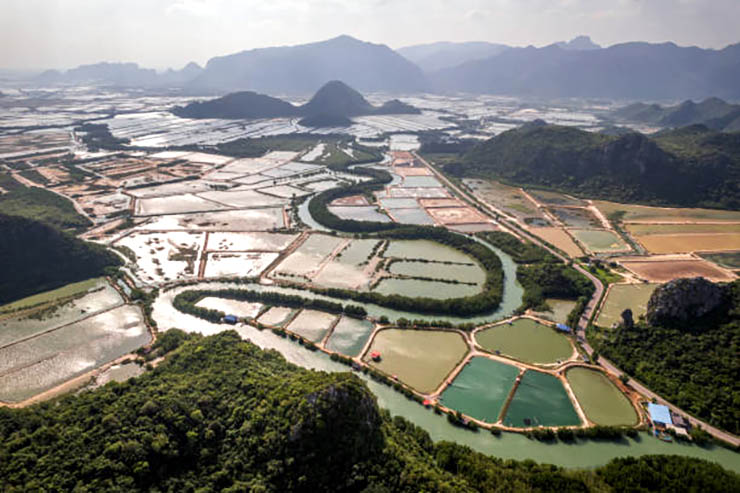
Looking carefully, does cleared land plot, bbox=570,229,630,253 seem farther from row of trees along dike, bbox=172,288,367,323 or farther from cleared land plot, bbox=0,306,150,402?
cleared land plot, bbox=0,306,150,402

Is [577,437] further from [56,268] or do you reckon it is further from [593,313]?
[56,268]

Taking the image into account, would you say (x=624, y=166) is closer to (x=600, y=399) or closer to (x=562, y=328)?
(x=562, y=328)

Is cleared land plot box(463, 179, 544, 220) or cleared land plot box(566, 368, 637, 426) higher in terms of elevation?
cleared land plot box(463, 179, 544, 220)

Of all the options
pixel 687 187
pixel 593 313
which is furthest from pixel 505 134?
pixel 593 313

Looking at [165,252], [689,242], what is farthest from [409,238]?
[689,242]

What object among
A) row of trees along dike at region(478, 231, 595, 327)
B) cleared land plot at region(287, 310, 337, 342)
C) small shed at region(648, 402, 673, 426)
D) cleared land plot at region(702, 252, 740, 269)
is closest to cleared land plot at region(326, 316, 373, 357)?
cleared land plot at region(287, 310, 337, 342)

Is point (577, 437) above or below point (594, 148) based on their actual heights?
below
